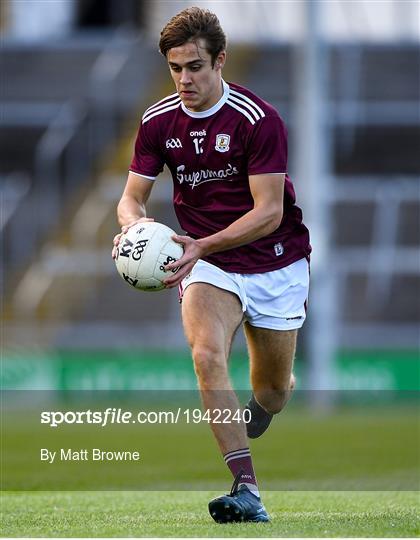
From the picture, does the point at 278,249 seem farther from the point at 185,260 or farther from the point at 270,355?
the point at 185,260

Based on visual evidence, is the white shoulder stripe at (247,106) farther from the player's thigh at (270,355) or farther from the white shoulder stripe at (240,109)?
the player's thigh at (270,355)

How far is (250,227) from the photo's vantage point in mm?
6508

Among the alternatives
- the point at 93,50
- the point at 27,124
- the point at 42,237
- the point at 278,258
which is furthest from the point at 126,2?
the point at 278,258

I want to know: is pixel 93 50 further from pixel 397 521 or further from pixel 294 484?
pixel 397 521

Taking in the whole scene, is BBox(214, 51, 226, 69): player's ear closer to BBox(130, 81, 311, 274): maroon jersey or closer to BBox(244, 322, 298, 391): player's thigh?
BBox(130, 81, 311, 274): maroon jersey

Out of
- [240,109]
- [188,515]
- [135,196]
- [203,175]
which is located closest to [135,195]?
[135,196]

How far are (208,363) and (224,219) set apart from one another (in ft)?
2.92

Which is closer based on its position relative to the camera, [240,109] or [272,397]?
[240,109]

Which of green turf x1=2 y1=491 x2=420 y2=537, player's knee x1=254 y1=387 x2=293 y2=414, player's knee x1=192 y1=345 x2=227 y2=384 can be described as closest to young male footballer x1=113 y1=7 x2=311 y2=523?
player's knee x1=192 y1=345 x2=227 y2=384

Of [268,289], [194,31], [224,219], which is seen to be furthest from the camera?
[268,289]

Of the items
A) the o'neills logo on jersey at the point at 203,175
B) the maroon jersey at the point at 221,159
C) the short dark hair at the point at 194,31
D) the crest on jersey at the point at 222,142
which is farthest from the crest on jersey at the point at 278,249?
the short dark hair at the point at 194,31

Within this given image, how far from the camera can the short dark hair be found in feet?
21.1

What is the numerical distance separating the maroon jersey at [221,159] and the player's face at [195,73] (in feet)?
0.42

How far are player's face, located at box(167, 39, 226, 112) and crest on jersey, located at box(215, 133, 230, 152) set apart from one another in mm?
179
